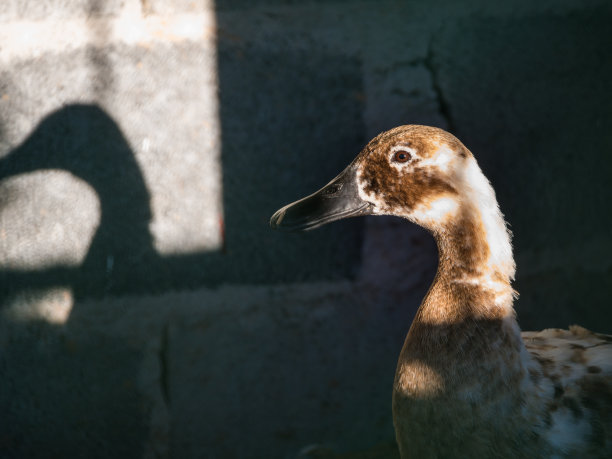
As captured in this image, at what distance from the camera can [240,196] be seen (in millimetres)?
1593

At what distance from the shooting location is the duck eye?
113 centimetres

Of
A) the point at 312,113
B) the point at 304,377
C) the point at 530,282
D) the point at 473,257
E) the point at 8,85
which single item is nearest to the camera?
the point at 473,257

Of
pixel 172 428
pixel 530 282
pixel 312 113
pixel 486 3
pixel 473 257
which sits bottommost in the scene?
pixel 172 428

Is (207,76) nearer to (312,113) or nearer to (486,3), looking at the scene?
(312,113)

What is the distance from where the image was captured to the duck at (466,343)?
1091 mm

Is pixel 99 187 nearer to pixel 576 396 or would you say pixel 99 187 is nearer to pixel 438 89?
pixel 438 89

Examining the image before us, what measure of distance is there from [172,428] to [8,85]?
1.07 metres

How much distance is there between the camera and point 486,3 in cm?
166

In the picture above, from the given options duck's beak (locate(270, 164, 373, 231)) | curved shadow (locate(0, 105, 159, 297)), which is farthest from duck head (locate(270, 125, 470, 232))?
curved shadow (locate(0, 105, 159, 297))

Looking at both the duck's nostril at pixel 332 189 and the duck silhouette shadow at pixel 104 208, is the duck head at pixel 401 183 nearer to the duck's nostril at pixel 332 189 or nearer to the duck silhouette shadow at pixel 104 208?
the duck's nostril at pixel 332 189

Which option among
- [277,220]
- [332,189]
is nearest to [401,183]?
[332,189]

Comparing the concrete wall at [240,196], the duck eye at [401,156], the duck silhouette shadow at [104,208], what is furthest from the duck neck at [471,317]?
the duck silhouette shadow at [104,208]

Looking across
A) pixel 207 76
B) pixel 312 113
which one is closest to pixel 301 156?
pixel 312 113

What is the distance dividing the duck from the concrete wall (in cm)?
46
